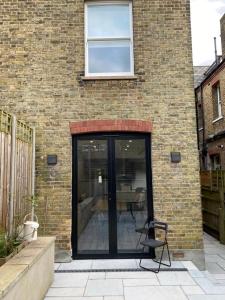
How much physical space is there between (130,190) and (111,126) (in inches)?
60.0

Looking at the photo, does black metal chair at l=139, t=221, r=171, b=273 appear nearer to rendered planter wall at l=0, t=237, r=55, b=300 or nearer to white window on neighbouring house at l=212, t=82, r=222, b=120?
rendered planter wall at l=0, t=237, r=55, b=300

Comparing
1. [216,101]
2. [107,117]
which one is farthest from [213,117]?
[107,117]

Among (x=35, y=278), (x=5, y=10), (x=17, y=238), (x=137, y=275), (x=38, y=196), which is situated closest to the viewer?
(x=35, y=278)

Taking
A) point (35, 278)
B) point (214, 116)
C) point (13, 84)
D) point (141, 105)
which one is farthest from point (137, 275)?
point (214, 116)

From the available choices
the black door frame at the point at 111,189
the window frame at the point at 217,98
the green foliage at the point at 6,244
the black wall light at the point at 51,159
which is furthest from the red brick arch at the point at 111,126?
the window frame at the point at 217,98

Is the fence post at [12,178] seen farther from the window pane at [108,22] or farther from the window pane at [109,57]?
the window pane at [108,22]

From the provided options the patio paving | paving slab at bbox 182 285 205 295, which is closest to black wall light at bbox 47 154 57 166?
the patio paving

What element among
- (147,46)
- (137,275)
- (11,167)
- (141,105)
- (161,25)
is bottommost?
(137,275)

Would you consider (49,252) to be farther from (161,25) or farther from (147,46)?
(161,25)

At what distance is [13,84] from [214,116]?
9960mm

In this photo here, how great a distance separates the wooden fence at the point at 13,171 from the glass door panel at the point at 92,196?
1241mm

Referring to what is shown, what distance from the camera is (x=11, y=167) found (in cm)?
542

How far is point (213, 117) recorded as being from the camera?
48.2 feet

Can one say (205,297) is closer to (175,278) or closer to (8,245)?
(175,278)
